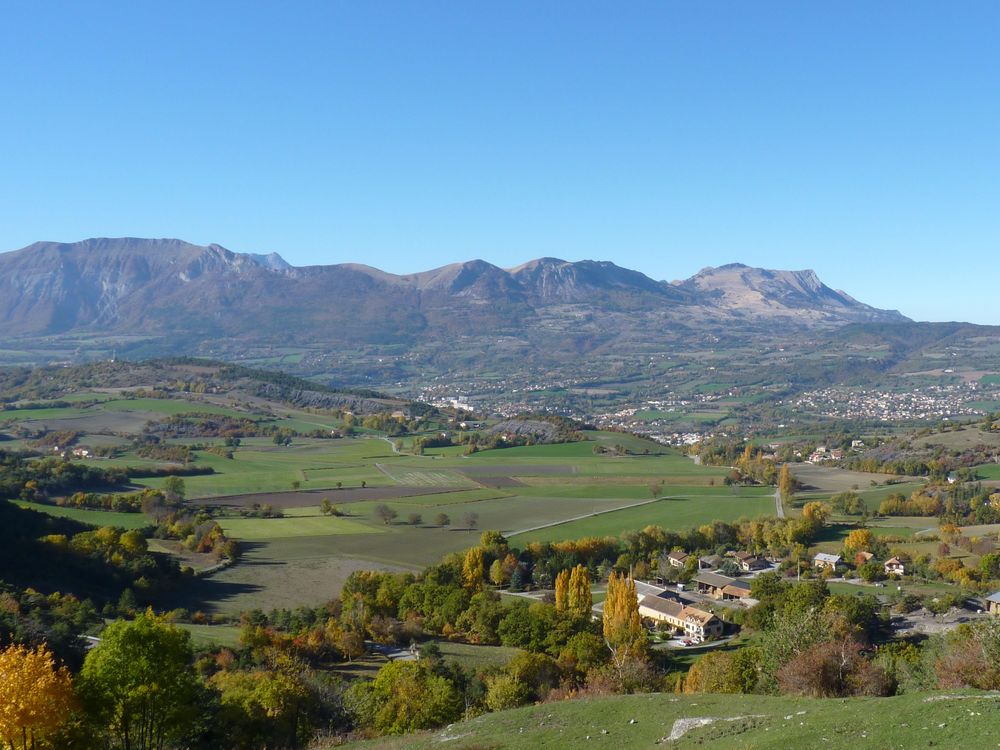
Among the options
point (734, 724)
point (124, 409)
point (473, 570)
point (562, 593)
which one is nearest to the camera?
point (734, 724)

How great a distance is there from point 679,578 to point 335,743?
36.5 m

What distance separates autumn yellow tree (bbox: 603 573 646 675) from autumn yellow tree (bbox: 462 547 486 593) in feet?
30.8

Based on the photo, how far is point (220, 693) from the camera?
2467 centimetres

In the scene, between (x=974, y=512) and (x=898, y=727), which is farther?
(x=974, y=512)

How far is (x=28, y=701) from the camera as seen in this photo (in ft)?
54.4

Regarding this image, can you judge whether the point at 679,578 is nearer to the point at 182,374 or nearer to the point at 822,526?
the point at 822,526

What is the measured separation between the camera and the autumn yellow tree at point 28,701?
16484 mm

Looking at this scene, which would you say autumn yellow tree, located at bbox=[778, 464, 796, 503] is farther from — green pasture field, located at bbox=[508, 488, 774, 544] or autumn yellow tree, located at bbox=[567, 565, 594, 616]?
autumn yellow tree, located at bbox=[567, 565, 594, 616]

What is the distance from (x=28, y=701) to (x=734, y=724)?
1392cm

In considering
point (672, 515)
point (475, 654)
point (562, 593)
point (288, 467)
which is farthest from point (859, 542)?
point (288, 467)

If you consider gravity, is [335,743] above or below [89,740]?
below

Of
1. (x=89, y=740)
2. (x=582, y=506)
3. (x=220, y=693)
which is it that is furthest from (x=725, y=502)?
(x=89, y=740)

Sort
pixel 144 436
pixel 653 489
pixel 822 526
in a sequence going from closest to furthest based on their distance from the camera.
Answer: pixel 822 526
pixel 653 489
pixel 144 436

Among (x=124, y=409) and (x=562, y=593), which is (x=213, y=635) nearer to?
(x=562, y=593)
